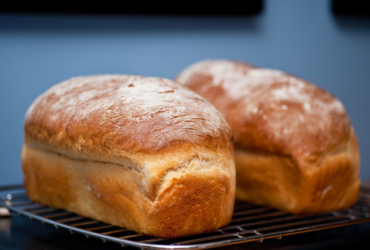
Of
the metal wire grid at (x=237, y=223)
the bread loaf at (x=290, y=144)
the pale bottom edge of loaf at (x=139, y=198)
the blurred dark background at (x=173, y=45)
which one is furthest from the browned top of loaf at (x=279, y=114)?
the blurred dark background at (x=173, y=45)

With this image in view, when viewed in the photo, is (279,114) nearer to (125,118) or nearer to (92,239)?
(125,118)

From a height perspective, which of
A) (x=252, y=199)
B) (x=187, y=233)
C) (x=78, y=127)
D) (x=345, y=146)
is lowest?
(x=252, y=199)

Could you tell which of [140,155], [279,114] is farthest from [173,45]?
[140,155]

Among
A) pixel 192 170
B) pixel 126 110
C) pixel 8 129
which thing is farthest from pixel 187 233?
pixel 8 129

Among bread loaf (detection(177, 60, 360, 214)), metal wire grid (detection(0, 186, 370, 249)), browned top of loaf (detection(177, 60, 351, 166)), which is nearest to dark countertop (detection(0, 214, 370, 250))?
metal wire grid (detection(0, 186, 370, 249))

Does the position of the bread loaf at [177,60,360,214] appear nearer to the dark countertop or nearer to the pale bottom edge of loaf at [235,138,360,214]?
the pale bottom edge of loaf at [235,138,360,214]

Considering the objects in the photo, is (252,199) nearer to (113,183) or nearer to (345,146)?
(345,146)
